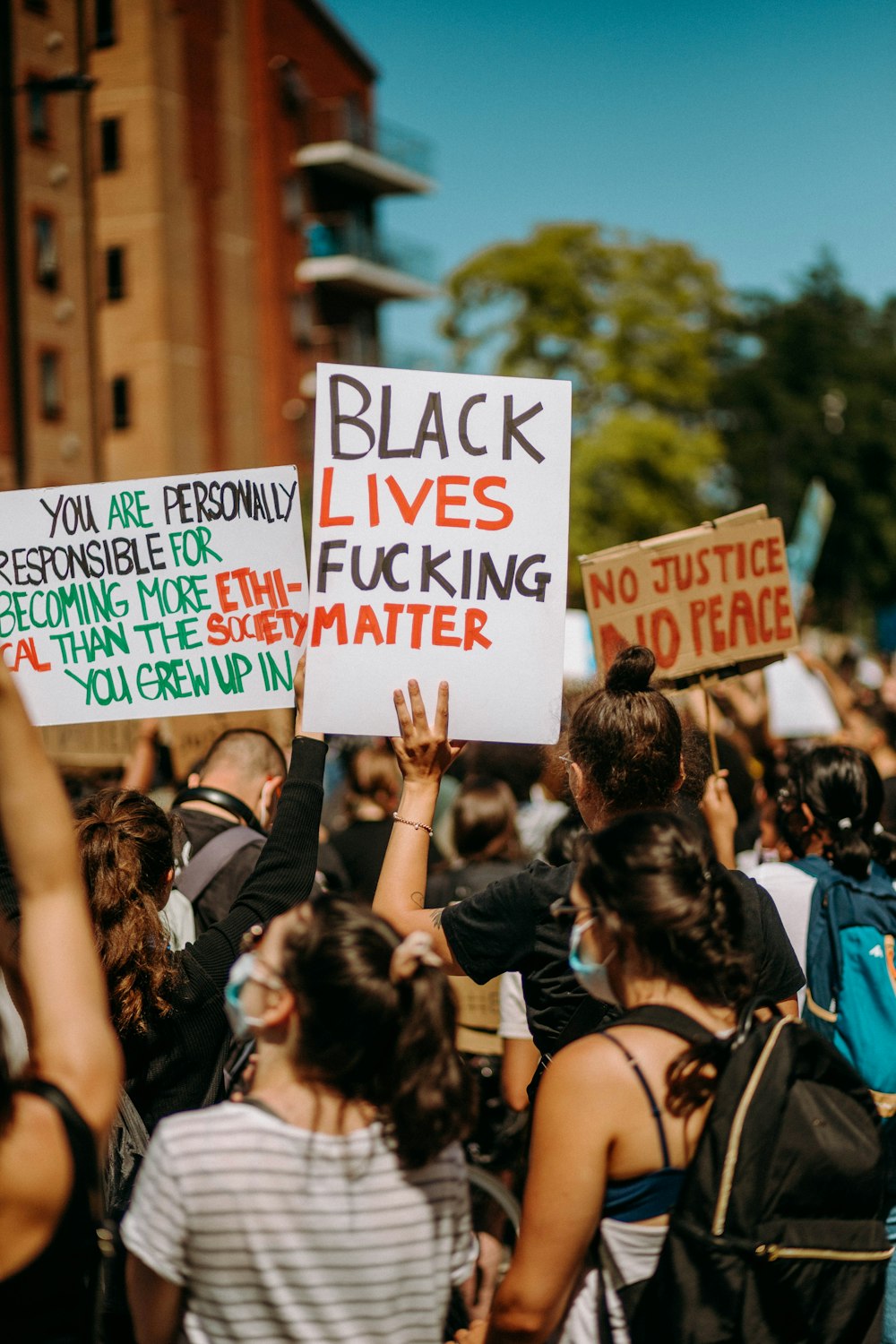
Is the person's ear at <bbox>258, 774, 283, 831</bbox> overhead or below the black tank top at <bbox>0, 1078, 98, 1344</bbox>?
overhead

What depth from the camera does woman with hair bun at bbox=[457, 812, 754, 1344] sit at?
7.02 ft

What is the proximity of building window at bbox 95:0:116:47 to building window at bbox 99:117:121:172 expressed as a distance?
4.48 feet

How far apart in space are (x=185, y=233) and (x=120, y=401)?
11.6 feet

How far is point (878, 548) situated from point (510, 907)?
58.9 m

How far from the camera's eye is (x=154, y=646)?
377cm

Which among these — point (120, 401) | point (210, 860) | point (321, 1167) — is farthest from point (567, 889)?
point (120, 401)

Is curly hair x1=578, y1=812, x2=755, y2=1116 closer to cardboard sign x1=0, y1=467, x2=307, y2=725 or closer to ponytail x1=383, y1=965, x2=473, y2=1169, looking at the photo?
ponytail x1=383, y1=965, x2=473, y2=1169

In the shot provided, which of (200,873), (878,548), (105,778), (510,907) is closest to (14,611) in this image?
(200,873)

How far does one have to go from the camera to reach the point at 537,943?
110 inches

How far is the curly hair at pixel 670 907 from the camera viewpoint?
225 centimetres

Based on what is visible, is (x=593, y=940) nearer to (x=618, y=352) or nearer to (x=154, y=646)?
(x=154, y=646)

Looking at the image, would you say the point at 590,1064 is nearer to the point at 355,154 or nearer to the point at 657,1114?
the point at 657,1114

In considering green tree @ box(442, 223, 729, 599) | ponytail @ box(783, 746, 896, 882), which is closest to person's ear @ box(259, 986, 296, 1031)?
ponytail @ box(783, 746, 896, 882)

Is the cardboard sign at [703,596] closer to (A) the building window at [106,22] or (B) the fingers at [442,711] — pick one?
(B) the fingers at [442,711]
